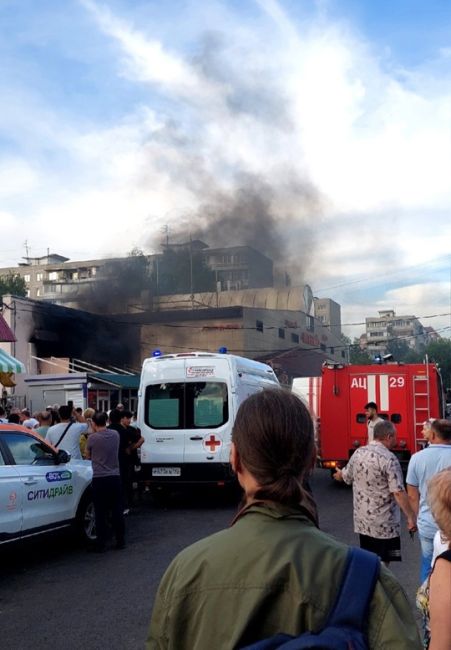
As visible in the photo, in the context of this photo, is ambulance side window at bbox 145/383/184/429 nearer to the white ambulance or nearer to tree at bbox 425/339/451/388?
the white ambulance

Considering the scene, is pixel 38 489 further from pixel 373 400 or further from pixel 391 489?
pixel 373 400

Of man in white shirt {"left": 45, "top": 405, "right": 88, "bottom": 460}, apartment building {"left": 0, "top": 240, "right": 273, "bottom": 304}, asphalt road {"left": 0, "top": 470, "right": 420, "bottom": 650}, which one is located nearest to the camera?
asphalt road {"left": 0, "top": 470, "right": 420, "bottom": 650}

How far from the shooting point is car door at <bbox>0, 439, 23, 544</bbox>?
7.02 metres

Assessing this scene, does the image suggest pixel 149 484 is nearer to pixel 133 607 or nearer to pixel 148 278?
pixel 133 607

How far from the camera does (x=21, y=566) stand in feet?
25.1

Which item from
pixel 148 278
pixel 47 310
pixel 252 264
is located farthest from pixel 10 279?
pixel 47 310

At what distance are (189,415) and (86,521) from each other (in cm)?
353

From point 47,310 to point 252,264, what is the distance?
29.1 m

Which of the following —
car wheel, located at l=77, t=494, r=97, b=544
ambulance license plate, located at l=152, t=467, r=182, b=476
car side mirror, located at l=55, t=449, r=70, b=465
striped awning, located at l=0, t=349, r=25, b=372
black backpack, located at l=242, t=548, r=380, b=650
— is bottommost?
car wheel, located at l=77, t=494, r=97, b=544

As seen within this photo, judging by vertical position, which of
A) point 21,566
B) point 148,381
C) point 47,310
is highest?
point 47,310

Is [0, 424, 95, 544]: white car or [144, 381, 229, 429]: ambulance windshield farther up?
[144, 381, 229, 429]: ambulance windshield

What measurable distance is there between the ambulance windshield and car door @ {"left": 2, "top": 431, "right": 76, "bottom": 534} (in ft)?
11.9

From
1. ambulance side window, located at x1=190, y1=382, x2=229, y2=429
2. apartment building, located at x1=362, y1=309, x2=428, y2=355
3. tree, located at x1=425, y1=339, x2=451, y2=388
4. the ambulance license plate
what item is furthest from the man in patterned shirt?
apartment building, located at x1=362, y1=309, x2=428, y2=355

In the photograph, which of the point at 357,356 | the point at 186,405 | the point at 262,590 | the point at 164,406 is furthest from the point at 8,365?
the point at 357,356
